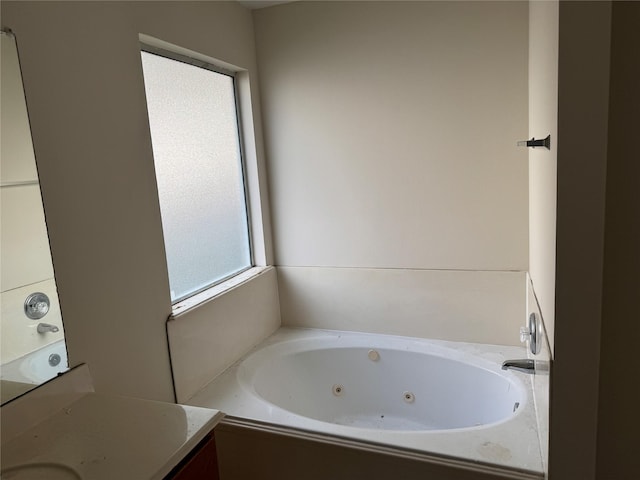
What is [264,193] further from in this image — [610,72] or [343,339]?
[610,72]

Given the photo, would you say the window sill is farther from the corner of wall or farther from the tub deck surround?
the tub deck surround

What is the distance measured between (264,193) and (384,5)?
118 centimetres

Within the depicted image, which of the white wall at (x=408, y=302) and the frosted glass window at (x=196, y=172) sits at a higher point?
the frosted glass window at (x=196, y=172)

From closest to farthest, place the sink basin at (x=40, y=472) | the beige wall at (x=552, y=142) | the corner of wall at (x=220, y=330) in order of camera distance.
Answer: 1. the sink basin at (x=40, y=472)
2. the beige wall at (x=552, y=142)
3. the corner of wall at (x=220, y=330)

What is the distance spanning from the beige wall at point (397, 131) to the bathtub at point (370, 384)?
1.44 ft

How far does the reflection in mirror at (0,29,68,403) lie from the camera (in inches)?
49.5

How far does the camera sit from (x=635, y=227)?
3.84 feet

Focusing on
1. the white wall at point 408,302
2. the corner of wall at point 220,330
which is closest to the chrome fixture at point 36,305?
the corner of wall at point 220,330

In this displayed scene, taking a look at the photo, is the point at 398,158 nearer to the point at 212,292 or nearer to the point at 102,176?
the point at 212,292

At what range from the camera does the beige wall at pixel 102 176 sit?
1.39m

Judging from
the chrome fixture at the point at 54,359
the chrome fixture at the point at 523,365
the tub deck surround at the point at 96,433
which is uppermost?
the chrome fixture at the point at 54,359

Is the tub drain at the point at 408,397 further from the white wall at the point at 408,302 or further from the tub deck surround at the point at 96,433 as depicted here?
the tub deck surround at the point at 96,433

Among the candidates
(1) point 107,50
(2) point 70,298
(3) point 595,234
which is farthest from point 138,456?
(1) point 107,50

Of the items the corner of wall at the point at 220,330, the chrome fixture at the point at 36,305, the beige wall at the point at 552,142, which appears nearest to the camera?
the beige wall at the point at 552,142
